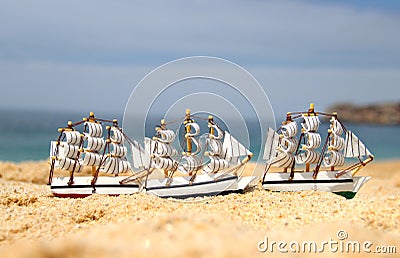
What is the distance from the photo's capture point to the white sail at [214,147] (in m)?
7.73

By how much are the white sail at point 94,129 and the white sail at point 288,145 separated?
3.15 metres

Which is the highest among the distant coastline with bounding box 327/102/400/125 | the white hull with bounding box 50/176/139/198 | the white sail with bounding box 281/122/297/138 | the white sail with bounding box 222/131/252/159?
the distant coastline with bounding box 327/102/400/125

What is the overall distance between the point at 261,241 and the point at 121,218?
2.47 m

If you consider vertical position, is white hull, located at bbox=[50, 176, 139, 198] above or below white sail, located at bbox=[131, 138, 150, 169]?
below

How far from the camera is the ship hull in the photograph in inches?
307

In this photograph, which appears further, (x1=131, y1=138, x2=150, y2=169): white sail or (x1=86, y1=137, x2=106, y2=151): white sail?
(x1=86, y1=137, x2=106, y2=151): white sail

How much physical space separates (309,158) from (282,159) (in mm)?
467

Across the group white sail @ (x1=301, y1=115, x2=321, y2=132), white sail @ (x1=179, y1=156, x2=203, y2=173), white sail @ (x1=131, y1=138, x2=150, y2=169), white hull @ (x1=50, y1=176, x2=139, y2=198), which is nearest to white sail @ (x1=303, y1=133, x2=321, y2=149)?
white sail @ (x1=301, y1=115, x2=321, y2=132)

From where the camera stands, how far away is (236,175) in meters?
7.80

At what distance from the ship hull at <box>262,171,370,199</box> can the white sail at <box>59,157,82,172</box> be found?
324cm

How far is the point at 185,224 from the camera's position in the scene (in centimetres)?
413

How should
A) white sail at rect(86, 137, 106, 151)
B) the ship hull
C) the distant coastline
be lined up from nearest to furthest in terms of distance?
the ship hull < white sail at rect(86, 137, 106, 151) < the distant coastline

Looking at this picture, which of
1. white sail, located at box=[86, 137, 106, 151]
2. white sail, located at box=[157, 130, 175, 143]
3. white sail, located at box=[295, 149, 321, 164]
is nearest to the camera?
white sail, located at box=[157, 130, 175, 143]

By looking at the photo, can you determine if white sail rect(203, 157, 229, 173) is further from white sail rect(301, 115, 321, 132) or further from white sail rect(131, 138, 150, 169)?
white sail rect(301, 115, 321, 132)
